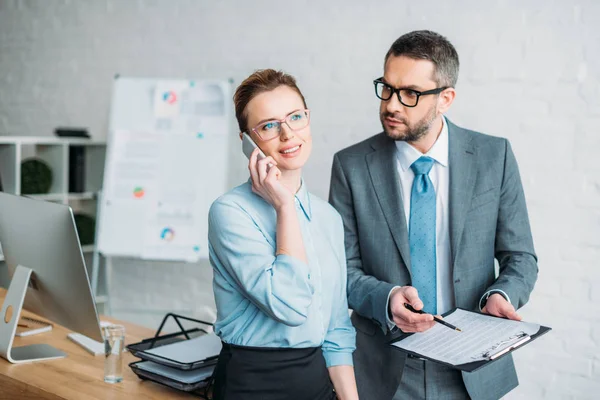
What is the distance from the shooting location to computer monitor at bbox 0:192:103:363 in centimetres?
185

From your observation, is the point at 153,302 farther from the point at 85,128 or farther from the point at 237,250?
the point at 237,250

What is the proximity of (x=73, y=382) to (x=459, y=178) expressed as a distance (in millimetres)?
1167

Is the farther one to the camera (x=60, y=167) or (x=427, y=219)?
(x=60, y=167)

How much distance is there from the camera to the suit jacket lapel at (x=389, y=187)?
1933mm

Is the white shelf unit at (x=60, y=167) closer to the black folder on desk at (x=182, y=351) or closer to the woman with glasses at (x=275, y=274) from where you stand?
the black folder on desk at (x=182, y=351)

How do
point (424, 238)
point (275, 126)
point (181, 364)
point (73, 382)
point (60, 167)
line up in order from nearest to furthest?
point (275, 126) → point (181, 364) → point (73, 382) → point (424, 238) → point (60, 167)

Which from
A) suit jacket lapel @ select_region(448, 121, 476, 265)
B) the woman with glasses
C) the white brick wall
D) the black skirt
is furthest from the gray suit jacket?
the white brick wall

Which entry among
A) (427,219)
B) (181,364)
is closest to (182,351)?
(181,364)

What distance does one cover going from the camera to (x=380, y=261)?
195 centimetres

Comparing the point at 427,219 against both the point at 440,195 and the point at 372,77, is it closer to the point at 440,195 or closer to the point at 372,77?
the point at 440,195

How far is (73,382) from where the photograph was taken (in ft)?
5.96

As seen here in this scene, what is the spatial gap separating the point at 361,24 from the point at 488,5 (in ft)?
2.12

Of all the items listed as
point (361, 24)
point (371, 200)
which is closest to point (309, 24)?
point (361, 24)

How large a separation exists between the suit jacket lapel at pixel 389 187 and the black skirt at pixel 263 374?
A: 0.53 m
